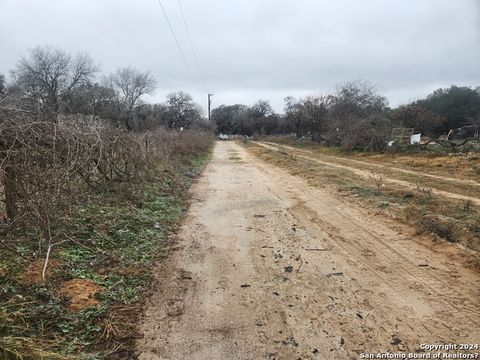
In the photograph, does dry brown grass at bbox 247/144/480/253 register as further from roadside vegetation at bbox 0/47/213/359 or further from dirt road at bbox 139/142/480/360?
roadside vegetation at bbox 0/47/213/359

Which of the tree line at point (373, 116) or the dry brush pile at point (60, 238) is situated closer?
the dry brush pile at point (60, 238)

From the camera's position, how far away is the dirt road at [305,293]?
3.25 m

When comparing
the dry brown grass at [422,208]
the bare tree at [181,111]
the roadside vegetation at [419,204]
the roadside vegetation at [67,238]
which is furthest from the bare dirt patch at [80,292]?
the bare tree at [181,111]

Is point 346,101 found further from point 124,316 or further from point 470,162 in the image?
point 124,316

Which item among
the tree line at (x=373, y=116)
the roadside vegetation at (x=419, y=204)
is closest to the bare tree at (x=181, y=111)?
the tree line at (x=373, y=116)

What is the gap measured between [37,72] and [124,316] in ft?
201

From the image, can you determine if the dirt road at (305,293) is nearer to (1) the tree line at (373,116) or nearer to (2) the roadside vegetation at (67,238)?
(2) the roadside vegetation at (67,238)

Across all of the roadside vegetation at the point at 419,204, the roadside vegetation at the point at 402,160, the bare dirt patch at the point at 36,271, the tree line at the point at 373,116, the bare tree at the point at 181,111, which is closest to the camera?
the bare dirt patch at the point at 36,271

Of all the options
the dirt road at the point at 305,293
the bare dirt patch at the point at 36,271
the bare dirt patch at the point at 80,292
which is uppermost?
the bare dirt patch at the point at 36,271

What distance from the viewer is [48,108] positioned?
5707 millimetres

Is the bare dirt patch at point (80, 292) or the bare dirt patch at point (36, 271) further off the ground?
the bare dirt patch at point (36, 271)

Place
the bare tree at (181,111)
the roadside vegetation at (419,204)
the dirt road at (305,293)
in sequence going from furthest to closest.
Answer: the bare tree at (181,111)
the roadside vegetation at (419,204)
the dirt road at (305,293)

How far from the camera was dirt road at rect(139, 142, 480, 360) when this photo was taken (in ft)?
10.7

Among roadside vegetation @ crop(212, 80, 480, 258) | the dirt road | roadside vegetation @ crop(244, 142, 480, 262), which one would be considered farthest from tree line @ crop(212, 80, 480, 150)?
the dirt road
